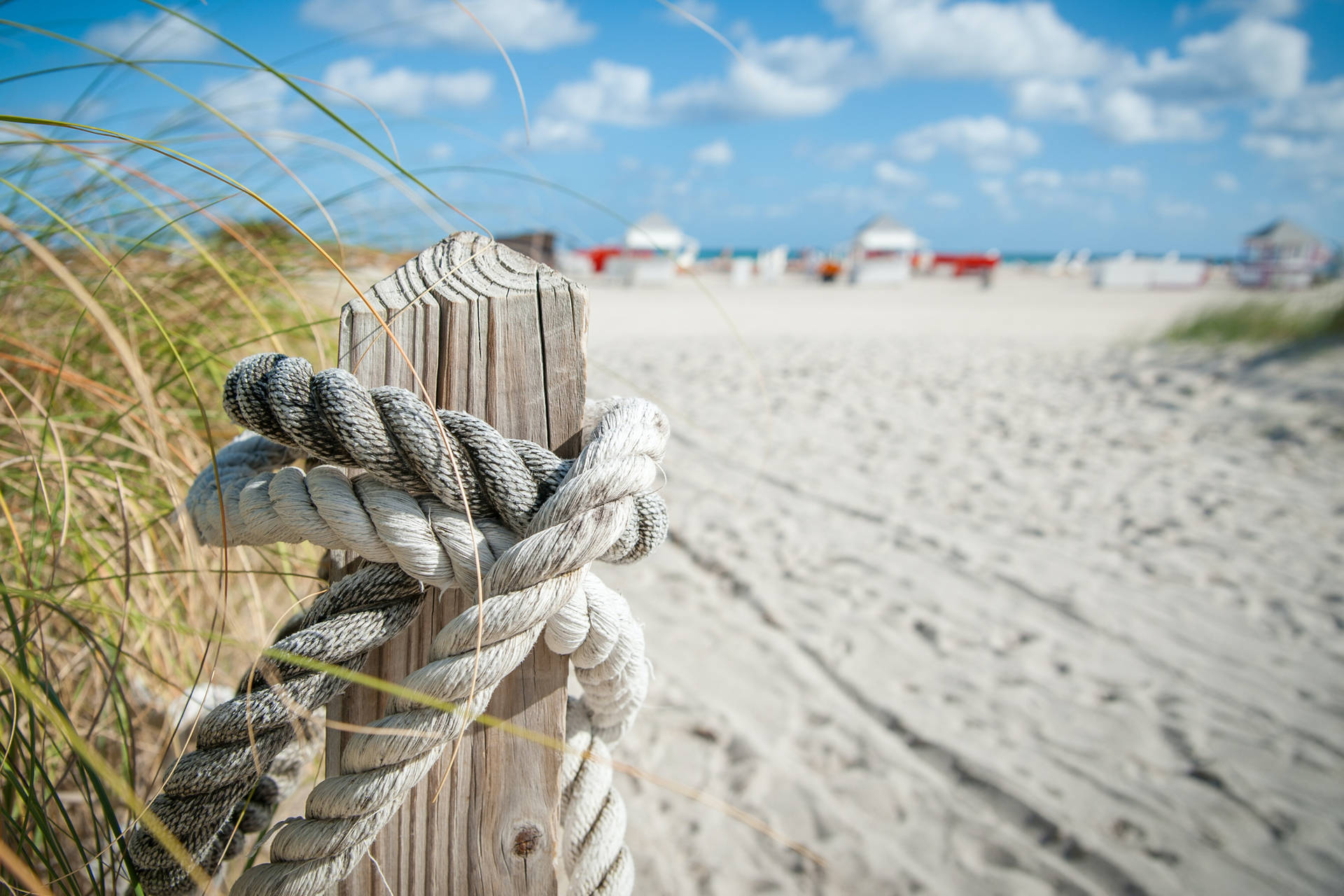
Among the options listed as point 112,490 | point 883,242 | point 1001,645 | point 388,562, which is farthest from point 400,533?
point 883,242

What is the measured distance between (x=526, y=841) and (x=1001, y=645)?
2.49 metres

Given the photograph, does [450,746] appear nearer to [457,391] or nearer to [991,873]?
[457,391]

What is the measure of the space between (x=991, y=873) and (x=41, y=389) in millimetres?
2730

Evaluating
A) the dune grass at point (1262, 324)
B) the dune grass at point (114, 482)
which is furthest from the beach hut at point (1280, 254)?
the dune grass at point (114, 482)

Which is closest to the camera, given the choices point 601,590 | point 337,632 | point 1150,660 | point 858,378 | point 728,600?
point 337,632

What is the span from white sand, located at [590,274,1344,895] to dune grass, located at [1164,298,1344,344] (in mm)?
1059

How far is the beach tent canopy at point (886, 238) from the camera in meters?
31.5

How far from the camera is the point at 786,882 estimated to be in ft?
6.27

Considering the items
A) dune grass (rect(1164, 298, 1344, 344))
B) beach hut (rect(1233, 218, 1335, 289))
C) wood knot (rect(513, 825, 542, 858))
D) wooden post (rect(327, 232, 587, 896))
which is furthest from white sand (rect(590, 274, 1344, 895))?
beach hut (rect(1233, 218, 1335, 289))

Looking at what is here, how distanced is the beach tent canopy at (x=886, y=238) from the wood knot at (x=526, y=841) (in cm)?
3282

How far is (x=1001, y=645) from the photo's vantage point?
292cm

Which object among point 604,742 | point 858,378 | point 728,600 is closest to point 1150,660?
point 728,600

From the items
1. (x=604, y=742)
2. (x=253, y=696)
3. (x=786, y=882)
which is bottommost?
(x=786, y=882)

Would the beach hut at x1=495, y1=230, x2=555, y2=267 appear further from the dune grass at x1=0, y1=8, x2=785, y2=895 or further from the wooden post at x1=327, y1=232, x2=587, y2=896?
the wooden post at x1=327, y1=232, x2=587, y2=896
